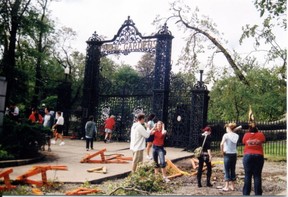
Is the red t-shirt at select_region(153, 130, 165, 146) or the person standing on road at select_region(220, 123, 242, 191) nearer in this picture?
the person standing on road at select_region(220, 123, 242, 191)

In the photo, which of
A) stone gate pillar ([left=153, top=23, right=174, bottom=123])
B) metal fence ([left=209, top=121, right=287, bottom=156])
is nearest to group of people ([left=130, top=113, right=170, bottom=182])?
metal fence ([left=209, top=121, right=287, bottom=156])

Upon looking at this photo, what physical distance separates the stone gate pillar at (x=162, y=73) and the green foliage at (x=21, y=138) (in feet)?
14.6

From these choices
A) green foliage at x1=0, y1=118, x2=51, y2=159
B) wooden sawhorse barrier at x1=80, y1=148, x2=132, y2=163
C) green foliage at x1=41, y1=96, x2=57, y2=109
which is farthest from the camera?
green foliage at x1=41, y1=96, x2=57, y2=109

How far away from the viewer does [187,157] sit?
8.65 m

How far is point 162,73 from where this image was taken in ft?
36.1

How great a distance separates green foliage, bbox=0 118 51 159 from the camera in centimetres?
688

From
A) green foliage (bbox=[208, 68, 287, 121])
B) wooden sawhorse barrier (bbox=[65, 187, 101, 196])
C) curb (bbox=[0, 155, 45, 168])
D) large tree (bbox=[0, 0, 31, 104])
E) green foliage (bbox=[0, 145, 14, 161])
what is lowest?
wooden sawhorse barrier (bbox=[65, 187, 101, 196])

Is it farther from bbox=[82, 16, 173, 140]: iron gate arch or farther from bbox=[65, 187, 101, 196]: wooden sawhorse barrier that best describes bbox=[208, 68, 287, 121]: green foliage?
Answer: bbox=[65, 187, 101, 196]: wooden sawhorse barrier

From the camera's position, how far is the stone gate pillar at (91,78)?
1212 centimetres

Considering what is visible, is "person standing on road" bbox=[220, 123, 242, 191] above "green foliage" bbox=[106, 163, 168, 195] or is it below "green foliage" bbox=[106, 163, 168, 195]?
above

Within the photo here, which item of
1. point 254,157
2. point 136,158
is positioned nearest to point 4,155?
point 136,158

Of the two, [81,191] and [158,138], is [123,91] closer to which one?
[158,138]

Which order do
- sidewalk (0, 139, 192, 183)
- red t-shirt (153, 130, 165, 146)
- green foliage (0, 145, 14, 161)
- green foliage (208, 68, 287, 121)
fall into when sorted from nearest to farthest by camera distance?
1. sidewalk (0, 139, 192, 183)
2. green foliage (208, 68, 287, 121)
3. red t-shirt (153, 130, 165, 146)
4. green foliage (0, 145, 14, 161)

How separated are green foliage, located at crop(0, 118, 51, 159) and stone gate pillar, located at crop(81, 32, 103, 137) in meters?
4.88
